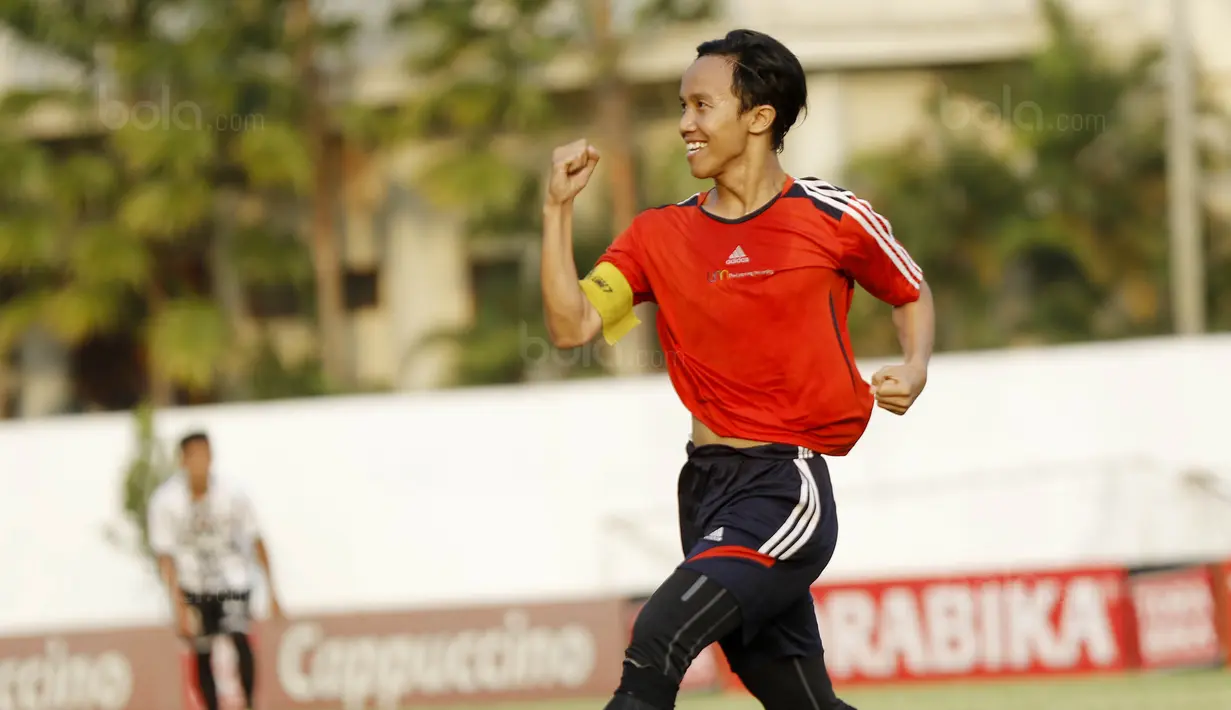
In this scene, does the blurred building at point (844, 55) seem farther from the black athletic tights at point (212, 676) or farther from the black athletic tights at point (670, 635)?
the black athletic tights at point (670, 635)

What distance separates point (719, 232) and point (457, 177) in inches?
704

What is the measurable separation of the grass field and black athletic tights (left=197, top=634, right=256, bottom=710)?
8.60 feet

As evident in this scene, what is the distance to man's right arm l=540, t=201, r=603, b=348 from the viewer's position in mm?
4809

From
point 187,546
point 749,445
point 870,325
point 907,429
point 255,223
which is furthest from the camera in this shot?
point 255,223

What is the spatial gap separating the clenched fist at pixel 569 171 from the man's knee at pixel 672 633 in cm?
96

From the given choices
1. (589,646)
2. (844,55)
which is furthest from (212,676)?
(844,55)

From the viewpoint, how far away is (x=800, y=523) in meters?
4.95

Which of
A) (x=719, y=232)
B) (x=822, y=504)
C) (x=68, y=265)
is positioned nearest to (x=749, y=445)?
(x=822, y=504)

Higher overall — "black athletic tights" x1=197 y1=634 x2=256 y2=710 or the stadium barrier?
"black athletic tights" x1=197 y1=634 x2=256 y2=710

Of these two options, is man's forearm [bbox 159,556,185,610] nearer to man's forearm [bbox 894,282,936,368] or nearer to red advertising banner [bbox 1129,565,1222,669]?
red advertising banner [bbox 1129,565,1222,669]

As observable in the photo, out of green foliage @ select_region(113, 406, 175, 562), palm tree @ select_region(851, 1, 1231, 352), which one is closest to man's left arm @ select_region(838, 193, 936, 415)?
green foliage @ select_region(113, 406, 175, 562)

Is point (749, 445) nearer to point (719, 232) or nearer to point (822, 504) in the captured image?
point (822, 504)

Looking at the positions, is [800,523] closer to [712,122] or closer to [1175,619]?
[712,122]

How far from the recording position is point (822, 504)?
502 cm
